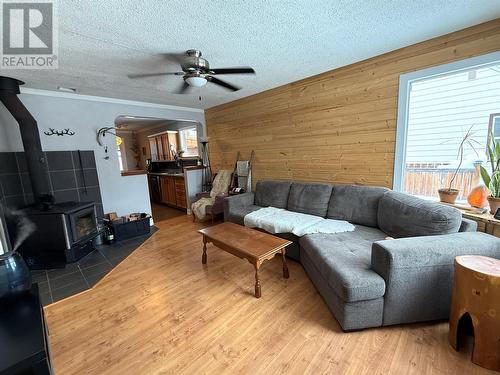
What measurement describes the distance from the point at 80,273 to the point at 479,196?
13.9 ft

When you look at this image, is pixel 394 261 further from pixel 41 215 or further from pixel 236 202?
pixel 41 215

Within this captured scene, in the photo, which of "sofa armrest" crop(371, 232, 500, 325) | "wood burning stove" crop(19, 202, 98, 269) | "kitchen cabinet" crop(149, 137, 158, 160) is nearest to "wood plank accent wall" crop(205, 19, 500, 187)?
"sofa armrest" crop(371, 232, 500, 325)

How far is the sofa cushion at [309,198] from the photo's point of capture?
2871 mm

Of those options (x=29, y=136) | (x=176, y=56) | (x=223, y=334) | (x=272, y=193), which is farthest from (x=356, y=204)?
(x=29, y=136)

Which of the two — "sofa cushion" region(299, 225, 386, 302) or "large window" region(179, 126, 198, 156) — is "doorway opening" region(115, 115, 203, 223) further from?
"sofa cushion" region(299, 225, 386, 302)

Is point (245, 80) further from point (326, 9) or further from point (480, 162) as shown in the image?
point (480, 162)

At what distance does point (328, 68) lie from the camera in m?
2.74

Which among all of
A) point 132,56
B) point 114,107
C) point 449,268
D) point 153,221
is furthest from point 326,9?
point 153,221

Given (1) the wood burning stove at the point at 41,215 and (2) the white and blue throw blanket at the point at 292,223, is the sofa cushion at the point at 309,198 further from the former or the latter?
(1) the wood burning stove at the point at 41,215

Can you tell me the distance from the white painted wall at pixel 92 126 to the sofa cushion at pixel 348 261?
321 cm

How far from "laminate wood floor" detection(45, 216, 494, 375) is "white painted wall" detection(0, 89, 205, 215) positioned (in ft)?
5.98

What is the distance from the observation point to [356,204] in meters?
2.57

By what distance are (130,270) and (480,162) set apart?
3.81m

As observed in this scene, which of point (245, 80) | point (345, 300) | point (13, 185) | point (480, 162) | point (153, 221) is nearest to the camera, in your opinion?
point (345, 300)
